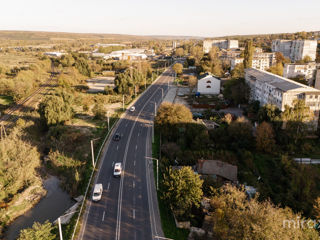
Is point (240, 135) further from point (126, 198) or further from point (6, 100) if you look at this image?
point (6, 100)

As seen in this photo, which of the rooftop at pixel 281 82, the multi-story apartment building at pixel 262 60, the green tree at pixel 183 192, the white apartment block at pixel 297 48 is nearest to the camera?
the green tree at pixel 183 192

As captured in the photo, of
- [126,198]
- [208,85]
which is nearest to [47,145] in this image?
[126,198]

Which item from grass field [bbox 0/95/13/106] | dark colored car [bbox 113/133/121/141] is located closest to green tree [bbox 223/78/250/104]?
dark colored car [bbox 113/133/121/141]

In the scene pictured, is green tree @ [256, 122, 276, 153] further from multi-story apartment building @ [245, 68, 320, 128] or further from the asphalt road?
the asphalt road

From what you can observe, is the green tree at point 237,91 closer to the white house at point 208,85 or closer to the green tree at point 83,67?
the white house at point 208,85

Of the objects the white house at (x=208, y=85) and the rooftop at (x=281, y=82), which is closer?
the rooftop at (x=281, y=82)

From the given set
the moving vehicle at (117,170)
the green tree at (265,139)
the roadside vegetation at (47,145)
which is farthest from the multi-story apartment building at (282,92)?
the roadside vegetation at (47,145)

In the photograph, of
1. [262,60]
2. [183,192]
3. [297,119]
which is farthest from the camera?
[262,60]
